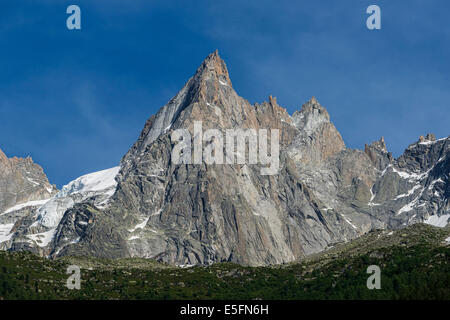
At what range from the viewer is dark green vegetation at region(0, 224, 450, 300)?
139m

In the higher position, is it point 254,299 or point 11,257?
point 11,257

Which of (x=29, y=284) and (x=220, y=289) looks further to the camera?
(x=220, y=289)

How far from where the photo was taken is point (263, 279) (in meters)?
164

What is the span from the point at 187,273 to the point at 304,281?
2761 centimetres

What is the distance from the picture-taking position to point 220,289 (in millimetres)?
156750

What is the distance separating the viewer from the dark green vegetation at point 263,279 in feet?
457
